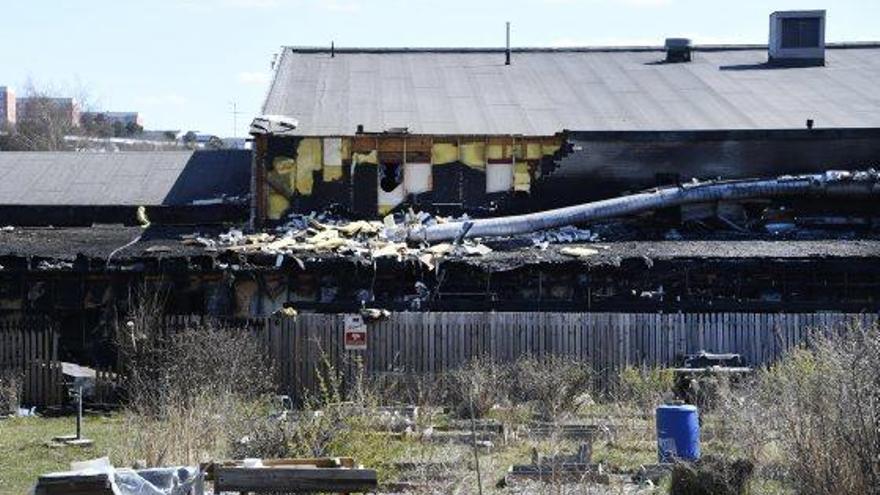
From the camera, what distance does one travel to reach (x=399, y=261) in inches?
1038

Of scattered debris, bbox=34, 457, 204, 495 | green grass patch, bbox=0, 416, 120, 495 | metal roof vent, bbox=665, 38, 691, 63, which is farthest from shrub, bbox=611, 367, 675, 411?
metal roof vent, bbox=665, 38, 691, 63

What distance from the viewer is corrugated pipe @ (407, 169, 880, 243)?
2986cm

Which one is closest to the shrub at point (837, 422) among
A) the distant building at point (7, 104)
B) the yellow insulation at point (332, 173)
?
the yellow insulation at point (332, 173)

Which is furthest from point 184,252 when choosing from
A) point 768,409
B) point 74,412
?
point 768,409

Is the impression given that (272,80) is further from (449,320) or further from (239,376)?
(239,376)

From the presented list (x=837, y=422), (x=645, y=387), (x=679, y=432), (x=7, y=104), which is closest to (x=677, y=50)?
Answer: (x=645, y=387)

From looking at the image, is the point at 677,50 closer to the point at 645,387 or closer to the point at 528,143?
the point at 528,143

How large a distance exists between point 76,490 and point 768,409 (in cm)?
775

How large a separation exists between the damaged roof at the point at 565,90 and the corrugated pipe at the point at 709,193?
103 inches

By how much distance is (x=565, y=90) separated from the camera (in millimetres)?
37188

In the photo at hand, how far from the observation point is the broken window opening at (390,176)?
32.6 meters

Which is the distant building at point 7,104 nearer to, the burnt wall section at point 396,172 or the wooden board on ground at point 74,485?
the burnt wall section at point 396,172

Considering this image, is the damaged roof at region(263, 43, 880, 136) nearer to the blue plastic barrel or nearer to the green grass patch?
the green grass patch

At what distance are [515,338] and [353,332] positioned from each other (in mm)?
3071
